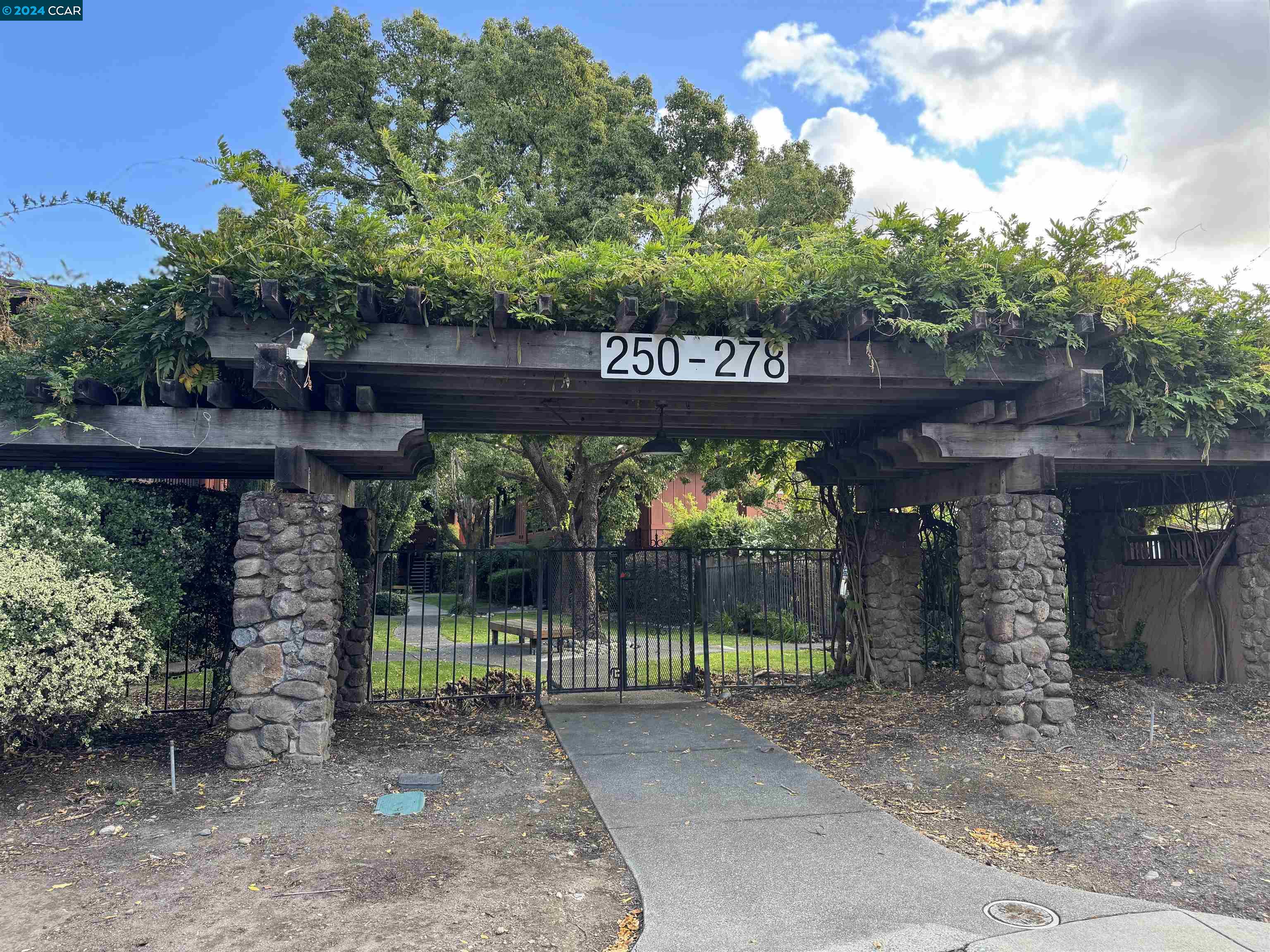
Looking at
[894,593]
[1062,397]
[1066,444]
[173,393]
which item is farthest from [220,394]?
[894,593]

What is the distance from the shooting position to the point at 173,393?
5.93 m

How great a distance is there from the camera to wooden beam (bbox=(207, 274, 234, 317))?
5246mm

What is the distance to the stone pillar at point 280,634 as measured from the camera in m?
6.32

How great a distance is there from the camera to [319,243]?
5605 mm

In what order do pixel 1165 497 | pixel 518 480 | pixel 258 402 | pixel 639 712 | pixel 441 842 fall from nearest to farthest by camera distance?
pixel 441 842
pixel 258 402
pixel 639 712
pixel 1165 497
pixel 518 480

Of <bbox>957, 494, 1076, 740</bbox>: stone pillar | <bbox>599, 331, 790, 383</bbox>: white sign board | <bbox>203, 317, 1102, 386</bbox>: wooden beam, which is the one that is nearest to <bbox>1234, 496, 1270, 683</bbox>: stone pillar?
<bbox>957, 494, 1076, 740</bbox>: stone pillar

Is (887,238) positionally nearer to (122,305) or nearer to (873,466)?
(873,466)

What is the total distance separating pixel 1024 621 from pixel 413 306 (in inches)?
235

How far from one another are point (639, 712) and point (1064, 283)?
5.95 m

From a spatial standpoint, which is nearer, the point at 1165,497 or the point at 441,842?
the point at 441,842

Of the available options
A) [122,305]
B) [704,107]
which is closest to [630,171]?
[704,107]

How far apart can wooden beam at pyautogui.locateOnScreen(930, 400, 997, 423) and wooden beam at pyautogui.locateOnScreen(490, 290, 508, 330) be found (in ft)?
13.9

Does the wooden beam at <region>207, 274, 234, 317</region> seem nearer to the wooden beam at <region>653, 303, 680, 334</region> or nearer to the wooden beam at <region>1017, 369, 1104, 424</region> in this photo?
the wooden beam at <region>653, 303, 680, 334</region>

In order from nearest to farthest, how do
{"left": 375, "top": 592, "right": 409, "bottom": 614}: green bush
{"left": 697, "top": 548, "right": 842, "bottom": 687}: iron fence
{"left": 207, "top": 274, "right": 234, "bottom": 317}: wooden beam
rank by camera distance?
{"left": 207, "top": 274, "right": 234, "bottom": 317}: wooden beam
{"left": 697, "top": 548, "right": 842, "bottom": 687}: iron fence
{"left": 375, "top": 592, "right": 409, "bottom": 614}: green bush
